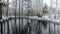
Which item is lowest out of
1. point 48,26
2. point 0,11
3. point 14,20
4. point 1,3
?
point 48,26

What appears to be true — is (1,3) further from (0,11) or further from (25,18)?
(25,18)

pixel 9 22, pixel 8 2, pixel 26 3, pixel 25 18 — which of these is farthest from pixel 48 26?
pixel 8 2

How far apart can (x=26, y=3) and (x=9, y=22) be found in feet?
1.87

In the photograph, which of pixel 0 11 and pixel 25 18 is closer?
pixel 0 11

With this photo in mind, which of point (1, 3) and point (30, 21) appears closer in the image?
point (1, 3)

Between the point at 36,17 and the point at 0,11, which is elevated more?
the point at 0,11

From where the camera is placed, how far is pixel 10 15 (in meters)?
2.03

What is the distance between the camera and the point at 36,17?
6.60 ft

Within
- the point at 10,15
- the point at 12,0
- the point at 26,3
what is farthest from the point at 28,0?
the point at 10,15

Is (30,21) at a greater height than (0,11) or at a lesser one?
lesser

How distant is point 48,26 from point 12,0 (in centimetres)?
98

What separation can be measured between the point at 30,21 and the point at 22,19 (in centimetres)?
19

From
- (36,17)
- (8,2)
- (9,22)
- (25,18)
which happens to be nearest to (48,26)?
(36,17)

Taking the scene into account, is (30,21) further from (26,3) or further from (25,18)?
(26,3)
